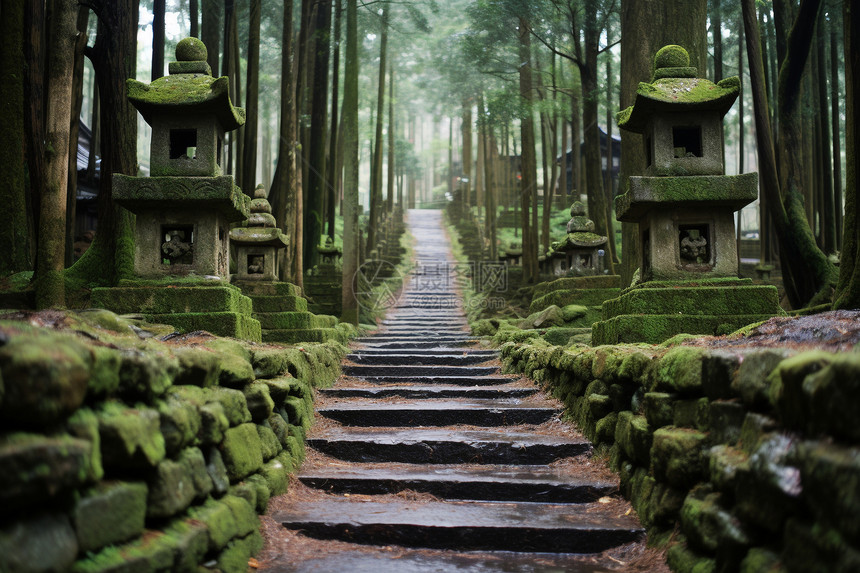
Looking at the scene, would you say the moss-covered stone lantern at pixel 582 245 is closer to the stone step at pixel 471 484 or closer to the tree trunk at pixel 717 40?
the tree trunk at pixel 717 40

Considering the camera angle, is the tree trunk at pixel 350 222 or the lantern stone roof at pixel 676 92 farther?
the tree trunk at pixel 350 222

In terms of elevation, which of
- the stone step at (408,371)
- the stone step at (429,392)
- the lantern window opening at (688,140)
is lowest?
the stone step at (429,392)

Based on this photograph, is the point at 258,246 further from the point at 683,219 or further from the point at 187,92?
the point at 683,219

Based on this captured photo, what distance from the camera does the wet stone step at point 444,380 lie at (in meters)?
8.51

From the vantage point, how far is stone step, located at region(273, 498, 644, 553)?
3.98m

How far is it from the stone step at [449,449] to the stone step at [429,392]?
6.05 ft

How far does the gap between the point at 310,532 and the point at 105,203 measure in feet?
20.0

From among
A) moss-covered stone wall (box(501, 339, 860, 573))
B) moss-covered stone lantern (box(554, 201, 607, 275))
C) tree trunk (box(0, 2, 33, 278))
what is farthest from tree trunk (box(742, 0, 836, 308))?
tree trunk (box(0, 2, 33, 278))

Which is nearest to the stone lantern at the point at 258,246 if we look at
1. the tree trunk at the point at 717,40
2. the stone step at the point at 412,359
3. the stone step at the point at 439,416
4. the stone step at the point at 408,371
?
the stone step at the point at 412,359

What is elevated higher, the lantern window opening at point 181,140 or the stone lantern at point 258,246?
the lantern window opening at point 181,140

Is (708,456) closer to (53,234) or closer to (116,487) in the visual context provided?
(116,487)

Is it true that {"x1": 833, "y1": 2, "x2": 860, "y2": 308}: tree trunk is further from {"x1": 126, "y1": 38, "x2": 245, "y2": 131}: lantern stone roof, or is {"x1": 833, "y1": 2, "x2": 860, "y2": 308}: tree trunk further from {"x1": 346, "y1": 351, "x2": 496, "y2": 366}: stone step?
{"x1": 126, "y1": 38, "x2": 245, "y2": 131}: lantern stone roof

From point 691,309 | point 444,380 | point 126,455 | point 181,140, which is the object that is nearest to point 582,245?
point 444,380

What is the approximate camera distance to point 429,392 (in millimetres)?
7762
